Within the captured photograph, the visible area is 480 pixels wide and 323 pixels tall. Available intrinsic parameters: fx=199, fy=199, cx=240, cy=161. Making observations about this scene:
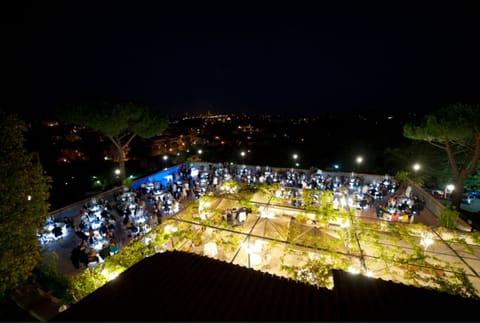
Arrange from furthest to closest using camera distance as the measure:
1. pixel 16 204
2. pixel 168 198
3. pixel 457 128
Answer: pixel 168 198, pixel 457 128, pixel 16 204

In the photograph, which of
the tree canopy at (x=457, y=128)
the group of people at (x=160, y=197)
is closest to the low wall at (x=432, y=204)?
the tree canopy at (x=457, y=128)

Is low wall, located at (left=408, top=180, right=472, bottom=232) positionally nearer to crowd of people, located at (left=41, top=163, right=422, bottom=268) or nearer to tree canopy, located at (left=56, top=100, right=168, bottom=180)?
crowd of people, located at (left=41, top=163, right=422, bottom=268)

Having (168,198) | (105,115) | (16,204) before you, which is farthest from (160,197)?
(16,204)

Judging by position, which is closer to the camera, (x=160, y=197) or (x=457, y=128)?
(x=457, y=128)

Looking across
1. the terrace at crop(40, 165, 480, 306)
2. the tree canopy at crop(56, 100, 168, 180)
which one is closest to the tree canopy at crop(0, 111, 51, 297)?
the terrace at crop(40, 165, 480, 306)

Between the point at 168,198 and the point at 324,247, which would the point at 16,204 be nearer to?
the point at 324,247

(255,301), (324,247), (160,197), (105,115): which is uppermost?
(105,115)

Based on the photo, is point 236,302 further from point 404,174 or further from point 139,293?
point 404,174
